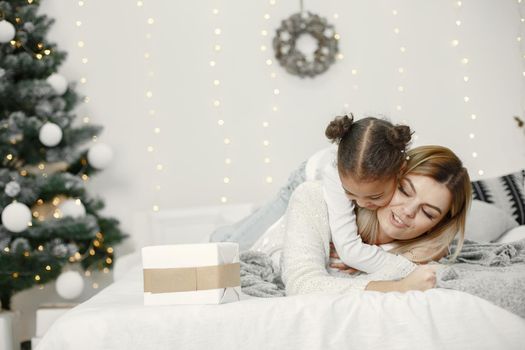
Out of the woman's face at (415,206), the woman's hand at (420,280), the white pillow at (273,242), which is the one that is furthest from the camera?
the white pillow at (273,242)

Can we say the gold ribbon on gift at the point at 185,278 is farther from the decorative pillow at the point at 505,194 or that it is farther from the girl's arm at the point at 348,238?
the decorative pillow at the point at 505,194

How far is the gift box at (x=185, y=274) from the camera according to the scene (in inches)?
56.0

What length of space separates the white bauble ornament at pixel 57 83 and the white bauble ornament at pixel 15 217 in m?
0.58

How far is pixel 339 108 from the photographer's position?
10.9ft

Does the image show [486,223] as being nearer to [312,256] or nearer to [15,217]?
[312,256]

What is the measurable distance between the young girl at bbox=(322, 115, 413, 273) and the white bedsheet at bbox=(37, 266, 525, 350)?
32 cm

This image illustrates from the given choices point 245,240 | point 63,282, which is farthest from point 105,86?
point 245,240

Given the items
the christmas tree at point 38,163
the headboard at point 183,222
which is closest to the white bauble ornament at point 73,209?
the christmas tree at point 38,163

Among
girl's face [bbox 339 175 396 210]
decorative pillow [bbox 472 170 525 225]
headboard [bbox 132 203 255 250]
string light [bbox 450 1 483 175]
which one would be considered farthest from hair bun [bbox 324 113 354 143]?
string light [bbox 450 1 483 175]

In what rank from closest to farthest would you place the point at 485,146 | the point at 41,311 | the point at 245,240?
the point at 245,240
the point at 41,311
the point at 485,146

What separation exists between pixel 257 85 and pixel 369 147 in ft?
5.82

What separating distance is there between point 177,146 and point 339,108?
2.84 feet

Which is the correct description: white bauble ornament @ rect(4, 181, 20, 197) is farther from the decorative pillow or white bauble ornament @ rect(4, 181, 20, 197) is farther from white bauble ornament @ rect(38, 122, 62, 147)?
the decorative pillow

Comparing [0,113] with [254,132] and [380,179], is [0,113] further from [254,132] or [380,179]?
[380,179]
